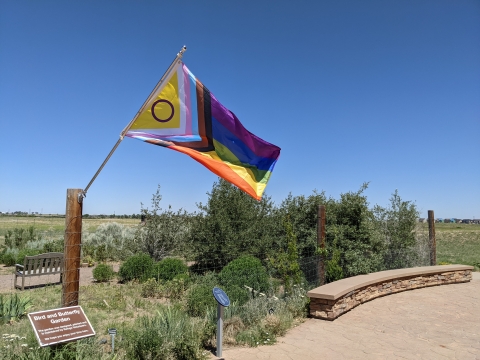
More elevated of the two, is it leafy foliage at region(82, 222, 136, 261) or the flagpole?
the flagpole

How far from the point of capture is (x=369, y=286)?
9352 millimetres

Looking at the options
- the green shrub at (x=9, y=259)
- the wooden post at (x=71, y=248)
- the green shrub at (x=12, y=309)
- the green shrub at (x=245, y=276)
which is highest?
the wooden post at (x=71, y=248)

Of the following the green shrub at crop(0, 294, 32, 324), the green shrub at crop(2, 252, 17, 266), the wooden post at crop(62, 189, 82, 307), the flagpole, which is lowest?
the green shrub at crop(2, 252, 17, 266)

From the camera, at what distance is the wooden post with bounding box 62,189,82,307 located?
4605 mm

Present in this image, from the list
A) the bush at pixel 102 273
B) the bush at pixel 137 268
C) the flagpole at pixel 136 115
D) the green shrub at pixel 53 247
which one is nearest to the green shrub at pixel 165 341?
the flagpole at pixel 136 115

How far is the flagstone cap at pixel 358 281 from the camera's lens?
769 cm

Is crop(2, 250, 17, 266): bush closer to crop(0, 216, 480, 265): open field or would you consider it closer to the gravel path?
crop(0, 216, 480, 265): open field

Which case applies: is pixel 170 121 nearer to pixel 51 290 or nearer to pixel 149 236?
Answer: pixel 51 290

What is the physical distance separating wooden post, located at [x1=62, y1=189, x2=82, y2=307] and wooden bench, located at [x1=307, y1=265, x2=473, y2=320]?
4.68 m

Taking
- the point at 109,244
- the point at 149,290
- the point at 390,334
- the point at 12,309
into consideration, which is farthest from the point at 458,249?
the point at 12,309

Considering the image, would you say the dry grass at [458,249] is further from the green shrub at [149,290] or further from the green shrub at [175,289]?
the green shrub at [149,290]

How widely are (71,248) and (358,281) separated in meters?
6.60

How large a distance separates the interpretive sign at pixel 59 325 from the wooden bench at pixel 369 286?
473 cm

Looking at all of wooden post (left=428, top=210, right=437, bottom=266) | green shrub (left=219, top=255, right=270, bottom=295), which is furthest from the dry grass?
green shrub (left=219, top=255, right=270, bottom=295)
